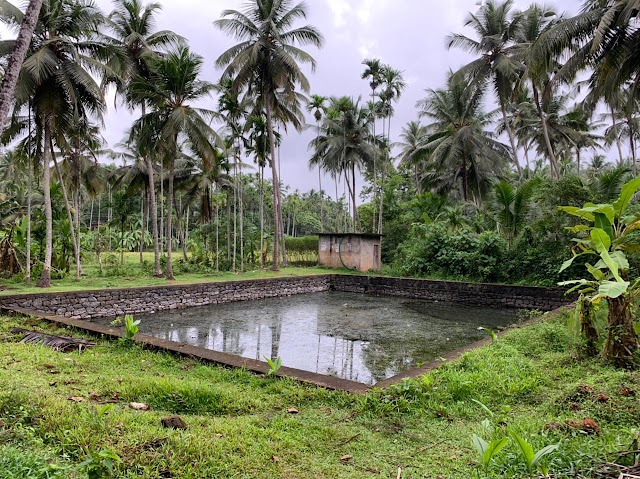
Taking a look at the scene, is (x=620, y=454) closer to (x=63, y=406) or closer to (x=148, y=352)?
(x=63, y=406)

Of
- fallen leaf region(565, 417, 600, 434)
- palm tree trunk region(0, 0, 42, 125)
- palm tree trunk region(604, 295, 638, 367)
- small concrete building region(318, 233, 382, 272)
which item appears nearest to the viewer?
fallen leaf region(565, 417, 600, 434)

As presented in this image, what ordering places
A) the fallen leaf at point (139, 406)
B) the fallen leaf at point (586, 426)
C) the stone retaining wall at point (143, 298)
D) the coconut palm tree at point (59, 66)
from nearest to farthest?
the fallen leaf at point (586, 426)
the fallen leaf at point (139, 406)
the stone retaining wall at point (143, 298)
the coconut palm tree at point (59, 66)

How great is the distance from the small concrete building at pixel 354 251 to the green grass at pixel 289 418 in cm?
1535

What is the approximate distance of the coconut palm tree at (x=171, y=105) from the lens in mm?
13086

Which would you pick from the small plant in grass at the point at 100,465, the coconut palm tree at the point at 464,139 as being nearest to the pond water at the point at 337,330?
the small plant in grass at the point at 100,465

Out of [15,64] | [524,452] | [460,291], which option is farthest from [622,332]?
[460,291]

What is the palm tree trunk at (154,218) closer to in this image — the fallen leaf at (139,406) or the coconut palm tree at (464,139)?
the fallen leaf at (139,406)

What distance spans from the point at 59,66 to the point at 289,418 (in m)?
10.8

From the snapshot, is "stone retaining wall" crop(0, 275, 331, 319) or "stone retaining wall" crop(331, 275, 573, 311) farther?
"stone retaining wall" crop(331, 275, 573, 311)

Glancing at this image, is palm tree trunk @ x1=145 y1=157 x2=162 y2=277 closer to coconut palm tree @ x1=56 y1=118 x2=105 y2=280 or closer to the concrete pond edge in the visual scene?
coconut palm tree @ x1=56 y1=118 x2=105 y2=280

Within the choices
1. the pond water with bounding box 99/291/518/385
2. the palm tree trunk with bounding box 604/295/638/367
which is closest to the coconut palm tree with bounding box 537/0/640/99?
the pond water with bounding box 99/291/518/385

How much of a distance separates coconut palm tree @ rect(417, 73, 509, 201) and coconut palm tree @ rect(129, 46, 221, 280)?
11.8 m

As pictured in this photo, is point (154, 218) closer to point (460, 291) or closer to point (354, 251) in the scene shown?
point (354, 251)

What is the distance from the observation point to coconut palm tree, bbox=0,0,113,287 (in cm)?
1005
